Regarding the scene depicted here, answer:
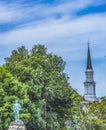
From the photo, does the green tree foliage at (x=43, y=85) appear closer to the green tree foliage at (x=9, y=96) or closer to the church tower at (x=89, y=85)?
the green tree foliage at (x=9, y=96)

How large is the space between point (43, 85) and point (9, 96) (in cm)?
1124

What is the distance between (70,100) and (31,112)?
13.0 meters

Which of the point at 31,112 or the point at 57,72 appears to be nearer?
the point at 31,112

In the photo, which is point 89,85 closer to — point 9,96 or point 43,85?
point 43,85

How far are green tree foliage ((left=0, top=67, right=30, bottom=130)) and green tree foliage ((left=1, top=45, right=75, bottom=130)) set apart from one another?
163 cm

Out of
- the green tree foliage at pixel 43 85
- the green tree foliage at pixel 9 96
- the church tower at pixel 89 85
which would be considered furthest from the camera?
the church tower at pixel 89 85

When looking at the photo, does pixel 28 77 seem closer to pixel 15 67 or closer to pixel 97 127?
pixel 15 67

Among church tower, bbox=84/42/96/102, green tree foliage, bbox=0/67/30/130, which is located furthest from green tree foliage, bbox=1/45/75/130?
church tower, bbox=84/42/96/102

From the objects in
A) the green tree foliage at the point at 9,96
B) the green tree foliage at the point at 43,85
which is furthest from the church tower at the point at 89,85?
the green tree foliage at the point at 9,96

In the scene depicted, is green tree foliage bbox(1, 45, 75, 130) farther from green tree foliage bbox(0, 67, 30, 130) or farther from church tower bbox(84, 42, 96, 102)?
church tower bbox(84, 42, 96, 102)

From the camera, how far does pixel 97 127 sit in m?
91.4

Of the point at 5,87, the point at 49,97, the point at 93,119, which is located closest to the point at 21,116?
the point at 5,87

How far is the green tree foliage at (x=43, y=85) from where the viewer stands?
5763 cm

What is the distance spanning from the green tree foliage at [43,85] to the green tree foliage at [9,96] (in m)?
1.63
